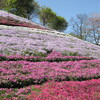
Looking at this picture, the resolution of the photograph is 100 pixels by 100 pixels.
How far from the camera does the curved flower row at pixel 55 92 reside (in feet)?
25.5

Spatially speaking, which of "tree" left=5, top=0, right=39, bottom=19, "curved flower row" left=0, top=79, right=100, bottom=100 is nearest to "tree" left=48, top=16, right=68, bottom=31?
"tree" left=5, top=0, right=39, bottom=19

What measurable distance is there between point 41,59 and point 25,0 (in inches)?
2370

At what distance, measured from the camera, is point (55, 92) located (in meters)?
8.36

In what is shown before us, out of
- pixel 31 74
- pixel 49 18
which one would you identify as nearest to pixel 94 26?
pixel 49 18

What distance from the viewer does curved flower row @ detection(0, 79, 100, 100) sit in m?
7.76

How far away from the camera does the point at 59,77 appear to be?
35.9 feet

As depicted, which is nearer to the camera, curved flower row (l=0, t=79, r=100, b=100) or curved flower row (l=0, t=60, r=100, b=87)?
curved flower row (l=0, t=79, r=100, b=100)

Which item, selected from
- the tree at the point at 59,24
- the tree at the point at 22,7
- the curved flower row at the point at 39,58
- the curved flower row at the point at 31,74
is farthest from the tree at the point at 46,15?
the curved flower row at the point at 31,74

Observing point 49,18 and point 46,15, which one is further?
point 49,18

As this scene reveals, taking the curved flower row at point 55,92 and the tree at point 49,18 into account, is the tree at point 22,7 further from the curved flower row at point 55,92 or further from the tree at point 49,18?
the curved flower row at point 55,92

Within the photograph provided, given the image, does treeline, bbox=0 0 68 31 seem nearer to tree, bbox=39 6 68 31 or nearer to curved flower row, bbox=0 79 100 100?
tree, bbox=39 6 68 31

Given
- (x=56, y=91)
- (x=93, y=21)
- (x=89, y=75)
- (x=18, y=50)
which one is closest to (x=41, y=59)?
(x=18, y=50)

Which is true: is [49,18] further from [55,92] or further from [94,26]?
[55,92]

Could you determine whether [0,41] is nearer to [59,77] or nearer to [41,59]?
[41,59]
